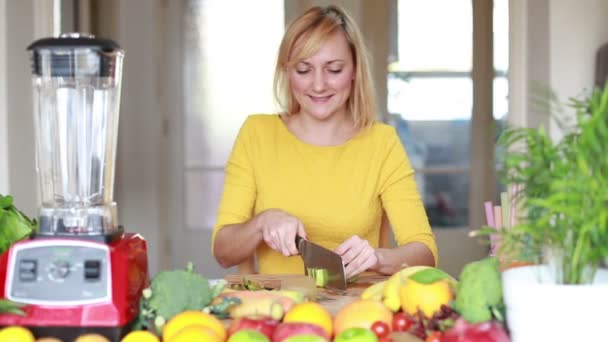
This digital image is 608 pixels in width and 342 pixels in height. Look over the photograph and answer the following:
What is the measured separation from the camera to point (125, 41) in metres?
5.12

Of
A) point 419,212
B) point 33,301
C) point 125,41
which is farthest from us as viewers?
point 125,41

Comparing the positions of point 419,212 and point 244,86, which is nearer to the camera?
point 419,212

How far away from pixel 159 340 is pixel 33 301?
174 millimetres

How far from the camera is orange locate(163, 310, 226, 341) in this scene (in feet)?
3.52

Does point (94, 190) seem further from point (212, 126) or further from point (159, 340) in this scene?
point (212, 126)

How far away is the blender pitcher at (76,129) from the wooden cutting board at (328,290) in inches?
15.8

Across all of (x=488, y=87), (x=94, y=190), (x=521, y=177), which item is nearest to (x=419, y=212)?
(x=94, y=190)

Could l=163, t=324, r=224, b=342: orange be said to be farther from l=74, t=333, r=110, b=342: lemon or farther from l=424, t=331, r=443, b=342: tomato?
l=424, t=331, r=443, b=342: tomato

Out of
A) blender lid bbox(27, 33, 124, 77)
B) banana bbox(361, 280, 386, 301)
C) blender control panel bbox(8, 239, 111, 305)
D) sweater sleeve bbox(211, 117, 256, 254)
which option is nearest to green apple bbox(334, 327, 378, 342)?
banana bbox(361, 280, 386, 301)

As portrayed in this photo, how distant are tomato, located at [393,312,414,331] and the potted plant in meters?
0.20

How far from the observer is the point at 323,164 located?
2086 mm

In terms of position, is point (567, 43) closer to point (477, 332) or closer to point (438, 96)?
point (477, 332)

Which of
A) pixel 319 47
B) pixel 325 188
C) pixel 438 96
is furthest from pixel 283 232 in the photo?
pixel 438 96

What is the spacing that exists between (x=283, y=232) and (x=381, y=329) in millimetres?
634
